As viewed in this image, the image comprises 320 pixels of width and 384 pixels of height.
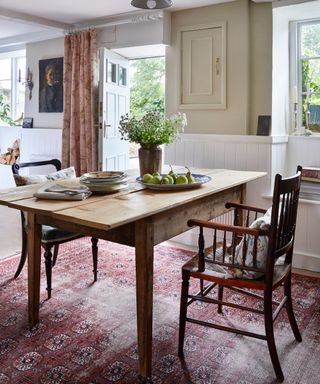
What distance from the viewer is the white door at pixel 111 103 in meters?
4.50

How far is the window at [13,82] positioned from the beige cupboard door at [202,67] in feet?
12.4

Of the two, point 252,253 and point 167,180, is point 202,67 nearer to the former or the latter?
point 167,180

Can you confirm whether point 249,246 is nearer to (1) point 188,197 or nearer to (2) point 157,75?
(1) point 188,197

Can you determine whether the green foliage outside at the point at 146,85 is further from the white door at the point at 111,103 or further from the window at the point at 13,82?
the white door at the point at 111,103

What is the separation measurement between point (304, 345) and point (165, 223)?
1.01 meters

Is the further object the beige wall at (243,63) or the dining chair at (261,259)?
the beige wall at (243,63)

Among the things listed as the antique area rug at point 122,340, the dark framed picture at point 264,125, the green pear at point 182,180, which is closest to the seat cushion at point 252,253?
the antique area rug at point 122,340

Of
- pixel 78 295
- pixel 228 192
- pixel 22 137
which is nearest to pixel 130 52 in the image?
pixel 22 137

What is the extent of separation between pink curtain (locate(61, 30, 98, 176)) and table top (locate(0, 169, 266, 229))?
7.29 feet

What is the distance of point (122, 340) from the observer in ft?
7.37

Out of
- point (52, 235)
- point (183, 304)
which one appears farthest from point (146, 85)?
point (183, 304)

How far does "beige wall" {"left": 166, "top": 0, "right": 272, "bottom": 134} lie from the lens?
142 inches

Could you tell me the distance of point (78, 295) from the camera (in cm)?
280

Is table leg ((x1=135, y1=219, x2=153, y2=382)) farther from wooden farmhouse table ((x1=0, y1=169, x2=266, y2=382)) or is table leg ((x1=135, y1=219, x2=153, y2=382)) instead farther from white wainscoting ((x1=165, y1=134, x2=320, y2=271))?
white wainscoting ((x1=165, y1=134, x2=320, y2=271))
